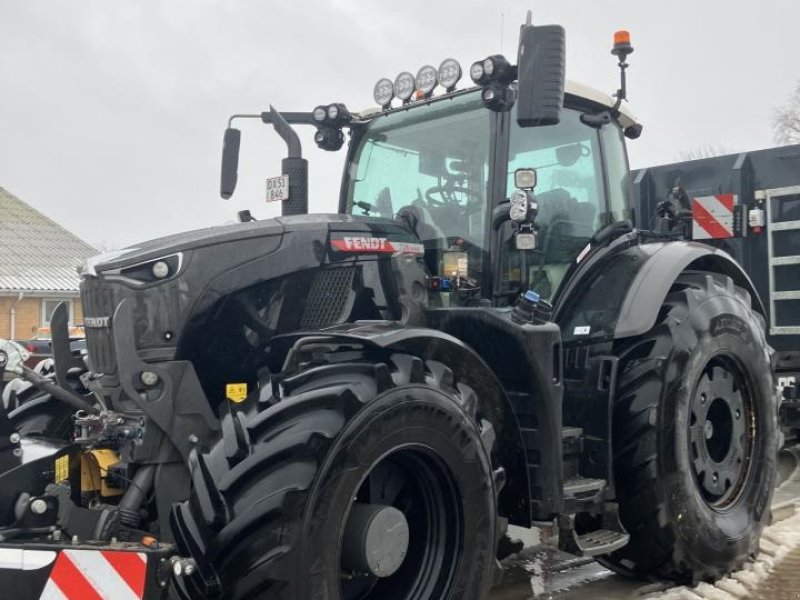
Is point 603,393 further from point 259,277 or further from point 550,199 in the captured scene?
point 259,277

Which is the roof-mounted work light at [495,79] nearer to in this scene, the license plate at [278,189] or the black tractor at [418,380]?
the black tractor at [418,380]

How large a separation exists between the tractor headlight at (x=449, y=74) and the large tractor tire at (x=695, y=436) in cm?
167

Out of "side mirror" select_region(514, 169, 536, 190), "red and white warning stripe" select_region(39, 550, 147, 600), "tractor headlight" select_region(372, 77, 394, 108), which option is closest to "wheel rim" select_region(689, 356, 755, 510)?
→ "side mirror" select_region(514, 169, 536, 190)

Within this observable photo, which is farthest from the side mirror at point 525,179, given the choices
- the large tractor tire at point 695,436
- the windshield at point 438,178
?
the large tractor tire at point 695,436

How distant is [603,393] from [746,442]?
1.24 meters

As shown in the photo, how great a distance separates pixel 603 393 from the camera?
14.7ft

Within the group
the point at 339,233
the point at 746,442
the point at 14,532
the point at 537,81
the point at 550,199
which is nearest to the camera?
the point at 14,532

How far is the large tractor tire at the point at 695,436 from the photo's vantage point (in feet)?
14.7

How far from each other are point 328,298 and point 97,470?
1.21 m

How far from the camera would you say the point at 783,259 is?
769 centimetres

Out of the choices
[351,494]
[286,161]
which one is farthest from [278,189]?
[351,494]

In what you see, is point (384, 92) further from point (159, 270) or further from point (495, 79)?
point (159, 270)

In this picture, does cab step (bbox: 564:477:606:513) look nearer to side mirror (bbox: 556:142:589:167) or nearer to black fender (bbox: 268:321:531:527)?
black fender (bbox: 268:321:531:527)

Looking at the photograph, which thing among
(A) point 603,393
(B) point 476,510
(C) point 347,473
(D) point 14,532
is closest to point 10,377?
(D) point 14,532
